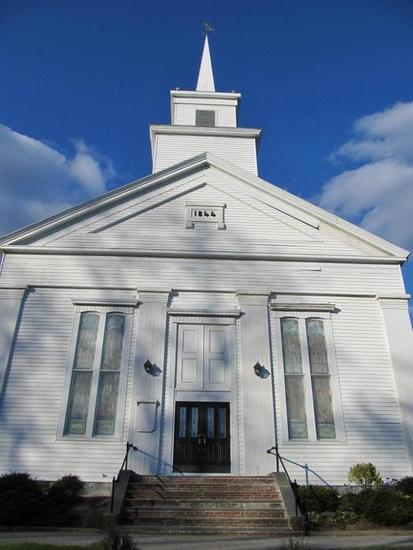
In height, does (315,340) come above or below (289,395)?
above

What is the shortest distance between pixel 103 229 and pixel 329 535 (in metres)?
10.2

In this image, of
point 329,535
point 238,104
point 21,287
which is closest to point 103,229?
point 21,287

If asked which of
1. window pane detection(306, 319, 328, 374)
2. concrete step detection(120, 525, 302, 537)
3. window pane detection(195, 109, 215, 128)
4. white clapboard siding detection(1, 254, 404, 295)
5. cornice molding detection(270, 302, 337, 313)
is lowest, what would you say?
concrete step detection(120, 525, 302, 537)

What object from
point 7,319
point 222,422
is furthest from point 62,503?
point 7,319

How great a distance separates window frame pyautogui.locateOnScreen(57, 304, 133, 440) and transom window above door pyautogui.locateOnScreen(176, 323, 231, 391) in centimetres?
143

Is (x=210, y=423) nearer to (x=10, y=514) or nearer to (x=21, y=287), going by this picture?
(x=10, y=514)

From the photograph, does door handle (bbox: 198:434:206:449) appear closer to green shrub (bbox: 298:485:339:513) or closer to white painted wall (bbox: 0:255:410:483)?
white painted wall (bbox: 0:255:410:483)

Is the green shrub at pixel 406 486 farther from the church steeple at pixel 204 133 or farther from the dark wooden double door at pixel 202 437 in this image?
the church steeple at pixel 204 133

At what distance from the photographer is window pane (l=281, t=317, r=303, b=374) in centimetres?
1310

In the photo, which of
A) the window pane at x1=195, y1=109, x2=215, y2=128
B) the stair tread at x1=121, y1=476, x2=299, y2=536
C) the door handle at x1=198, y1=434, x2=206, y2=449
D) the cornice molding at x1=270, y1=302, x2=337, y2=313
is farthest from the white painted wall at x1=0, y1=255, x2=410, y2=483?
the window pane at x1=195, y1=109, x2=215, y2=128

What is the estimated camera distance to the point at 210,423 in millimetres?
12367

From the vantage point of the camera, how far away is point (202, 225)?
15.1 m

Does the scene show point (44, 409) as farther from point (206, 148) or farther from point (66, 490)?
point (206, 148)

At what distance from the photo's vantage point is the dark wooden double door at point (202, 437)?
11.9 metres
